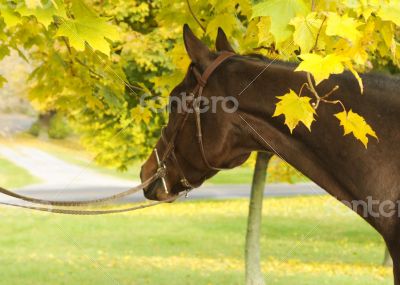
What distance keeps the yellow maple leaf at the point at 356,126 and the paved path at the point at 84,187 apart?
20484mm

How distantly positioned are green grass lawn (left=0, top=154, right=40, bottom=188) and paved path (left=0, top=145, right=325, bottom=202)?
594mm

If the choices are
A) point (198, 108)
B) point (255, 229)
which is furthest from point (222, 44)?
point (255, 229)

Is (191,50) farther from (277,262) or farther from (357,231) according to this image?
(357,231)

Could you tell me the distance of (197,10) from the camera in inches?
268

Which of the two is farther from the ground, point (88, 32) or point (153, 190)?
point (88, 32)

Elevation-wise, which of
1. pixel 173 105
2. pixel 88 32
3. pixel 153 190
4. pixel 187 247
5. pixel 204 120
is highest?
pixel 88 32

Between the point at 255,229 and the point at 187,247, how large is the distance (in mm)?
5900

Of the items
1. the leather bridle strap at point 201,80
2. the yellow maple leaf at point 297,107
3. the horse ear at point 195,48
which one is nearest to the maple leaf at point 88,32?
the horse ear at point 195,48

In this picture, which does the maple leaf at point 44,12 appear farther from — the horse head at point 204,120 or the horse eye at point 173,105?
the horse eye at point 173,105

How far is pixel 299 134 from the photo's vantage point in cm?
432

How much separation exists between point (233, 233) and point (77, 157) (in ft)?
116

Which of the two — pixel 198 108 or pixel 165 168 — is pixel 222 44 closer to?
pixel 198 108

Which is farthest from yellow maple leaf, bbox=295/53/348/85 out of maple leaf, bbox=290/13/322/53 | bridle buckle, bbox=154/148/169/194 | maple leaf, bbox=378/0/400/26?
bridle buckle, bbox=154/148/169/194

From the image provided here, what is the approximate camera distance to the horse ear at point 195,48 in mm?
4508
